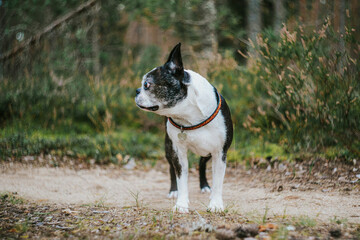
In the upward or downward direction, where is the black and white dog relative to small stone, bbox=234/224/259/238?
upward

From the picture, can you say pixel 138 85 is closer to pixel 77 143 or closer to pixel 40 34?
pixel 77 143

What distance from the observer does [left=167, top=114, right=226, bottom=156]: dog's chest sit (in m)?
3.19

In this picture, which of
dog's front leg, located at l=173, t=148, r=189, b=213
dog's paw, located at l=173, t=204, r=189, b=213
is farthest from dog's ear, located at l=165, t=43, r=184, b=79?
dog's paw, located at l=173, t=204, r=189, b=213

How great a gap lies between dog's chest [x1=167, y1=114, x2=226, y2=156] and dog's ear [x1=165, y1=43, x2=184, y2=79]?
20.8 inches

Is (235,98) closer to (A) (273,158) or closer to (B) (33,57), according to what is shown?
(A) (273,158)

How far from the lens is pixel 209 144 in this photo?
3.22 m

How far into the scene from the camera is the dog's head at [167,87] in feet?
10.3

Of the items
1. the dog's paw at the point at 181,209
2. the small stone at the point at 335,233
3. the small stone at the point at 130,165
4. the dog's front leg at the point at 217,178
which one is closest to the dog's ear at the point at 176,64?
the dog's front leg at the point at 217,178

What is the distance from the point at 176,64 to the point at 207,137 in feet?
2.42

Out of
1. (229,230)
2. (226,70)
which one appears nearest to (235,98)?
(226,70)

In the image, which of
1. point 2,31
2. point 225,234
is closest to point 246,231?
point 225,234

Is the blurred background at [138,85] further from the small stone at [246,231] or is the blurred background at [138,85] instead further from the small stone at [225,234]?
the small stone at [225,234]

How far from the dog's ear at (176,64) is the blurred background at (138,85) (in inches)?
61.0

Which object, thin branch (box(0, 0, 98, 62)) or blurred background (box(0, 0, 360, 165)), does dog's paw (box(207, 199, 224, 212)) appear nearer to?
blurred background (box(0, 0, 360, 165))
